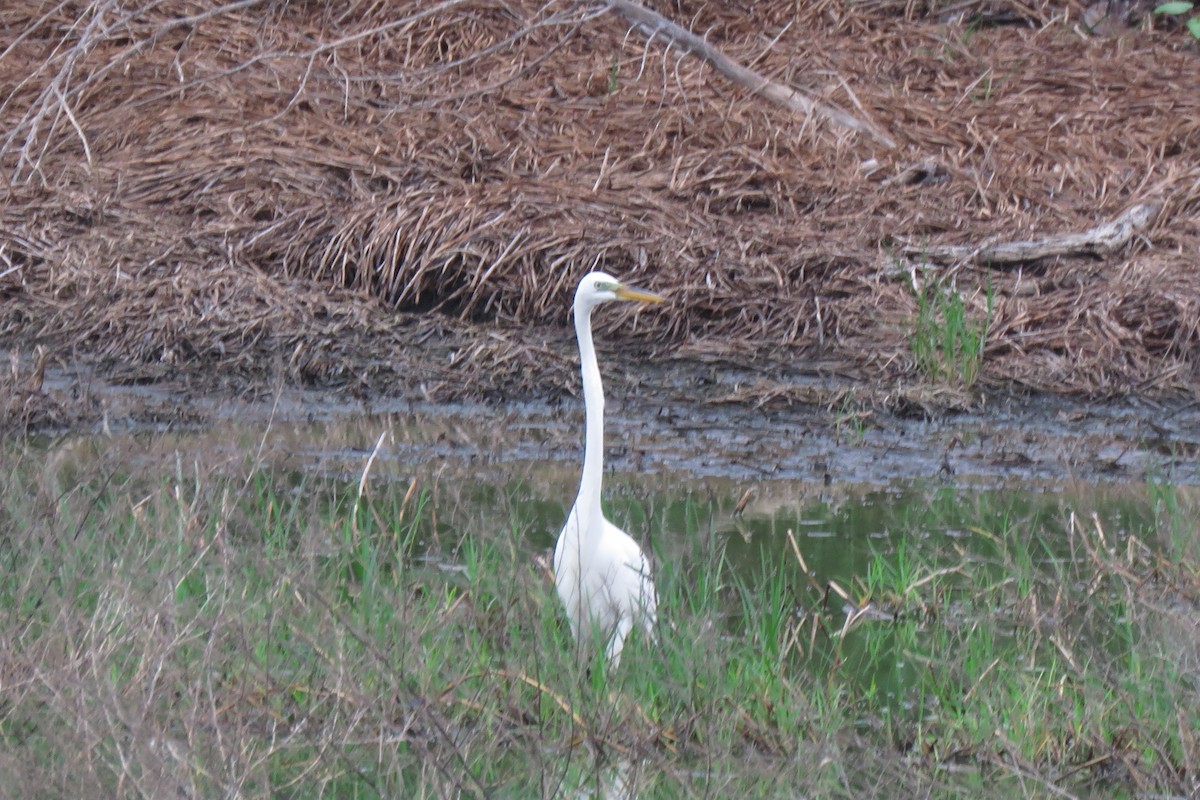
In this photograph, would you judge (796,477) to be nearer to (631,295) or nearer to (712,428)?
(712,428)

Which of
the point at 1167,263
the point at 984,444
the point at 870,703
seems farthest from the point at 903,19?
the point at 870,703

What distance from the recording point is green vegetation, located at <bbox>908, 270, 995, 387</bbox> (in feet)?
21.6

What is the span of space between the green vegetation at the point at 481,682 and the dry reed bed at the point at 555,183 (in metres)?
3.07

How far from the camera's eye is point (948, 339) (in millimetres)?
6617

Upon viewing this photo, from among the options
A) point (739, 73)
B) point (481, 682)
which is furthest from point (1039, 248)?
point (481, 682)

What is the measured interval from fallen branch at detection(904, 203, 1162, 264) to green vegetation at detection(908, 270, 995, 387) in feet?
2.15

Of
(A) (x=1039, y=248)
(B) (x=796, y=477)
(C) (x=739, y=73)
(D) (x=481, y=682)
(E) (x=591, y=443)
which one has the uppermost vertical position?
(C) (x=739, y=73)

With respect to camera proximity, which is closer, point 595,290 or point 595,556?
point 595,556

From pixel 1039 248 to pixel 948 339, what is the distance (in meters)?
1.34

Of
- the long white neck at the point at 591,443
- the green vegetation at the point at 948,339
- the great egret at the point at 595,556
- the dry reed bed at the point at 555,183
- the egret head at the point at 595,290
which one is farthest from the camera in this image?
the dry reed bed at the point at 555,183

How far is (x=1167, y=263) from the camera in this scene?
7500mm

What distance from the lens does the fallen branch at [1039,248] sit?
767cm

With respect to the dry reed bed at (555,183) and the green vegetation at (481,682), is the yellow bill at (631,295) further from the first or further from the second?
the dry reed bed at (555,183)

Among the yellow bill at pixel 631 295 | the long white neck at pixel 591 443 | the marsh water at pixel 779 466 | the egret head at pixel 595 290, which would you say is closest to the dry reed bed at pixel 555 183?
the marsh water at pixel 779 466
